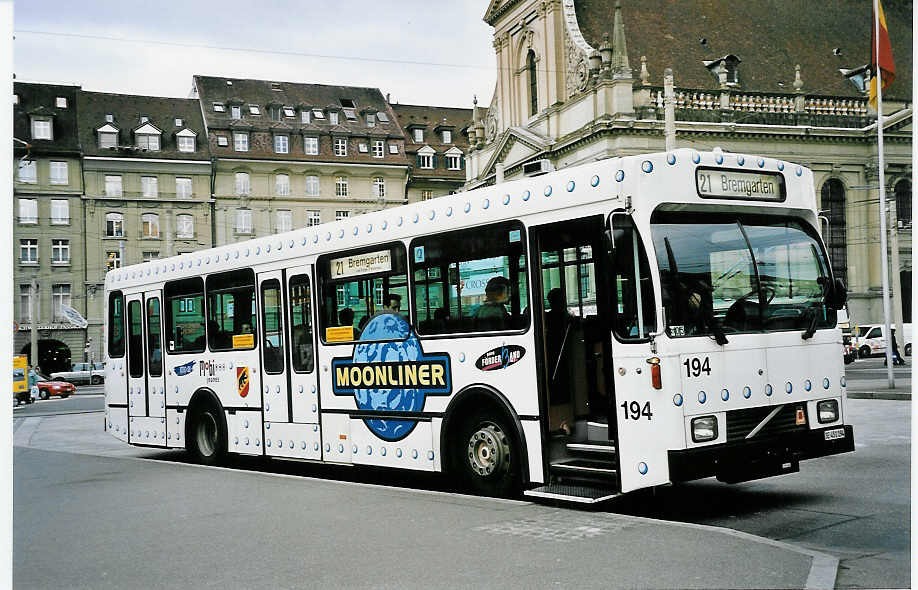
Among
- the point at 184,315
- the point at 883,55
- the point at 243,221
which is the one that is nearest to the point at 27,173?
the point at 184,315

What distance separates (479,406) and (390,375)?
4.86 ft

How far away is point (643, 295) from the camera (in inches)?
333

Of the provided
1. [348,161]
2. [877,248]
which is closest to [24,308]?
[877,248]

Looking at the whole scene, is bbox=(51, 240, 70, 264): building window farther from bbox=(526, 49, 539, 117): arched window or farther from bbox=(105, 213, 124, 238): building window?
bbox=(526, 49, 539, 117): arched window

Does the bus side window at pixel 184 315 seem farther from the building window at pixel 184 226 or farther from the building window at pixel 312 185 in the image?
the building window at pixel 312 185

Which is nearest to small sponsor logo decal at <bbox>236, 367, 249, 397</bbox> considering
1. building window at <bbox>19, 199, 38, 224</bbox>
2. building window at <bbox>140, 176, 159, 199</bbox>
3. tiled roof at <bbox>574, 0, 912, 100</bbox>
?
building window at <bbox>19, 199, 38, 224</bbox>

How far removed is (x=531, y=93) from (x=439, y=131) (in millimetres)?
17805

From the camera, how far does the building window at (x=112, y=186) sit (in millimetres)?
39844

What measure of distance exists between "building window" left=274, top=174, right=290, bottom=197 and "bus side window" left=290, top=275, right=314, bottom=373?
41.5m

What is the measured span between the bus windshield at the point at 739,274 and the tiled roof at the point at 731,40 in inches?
1758

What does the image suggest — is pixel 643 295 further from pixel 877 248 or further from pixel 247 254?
pixel 877 248

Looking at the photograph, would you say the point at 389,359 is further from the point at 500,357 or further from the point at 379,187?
the point at 379,187

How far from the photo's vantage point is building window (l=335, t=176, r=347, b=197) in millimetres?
54562

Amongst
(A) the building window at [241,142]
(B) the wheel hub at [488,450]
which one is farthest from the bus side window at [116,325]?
(A) the building window at [241,142]
